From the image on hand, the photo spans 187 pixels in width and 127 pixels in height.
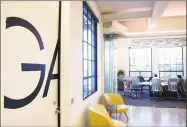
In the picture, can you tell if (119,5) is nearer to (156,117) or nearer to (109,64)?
(109,64)

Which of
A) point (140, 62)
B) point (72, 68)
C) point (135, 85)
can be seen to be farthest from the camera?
point (140, 62)

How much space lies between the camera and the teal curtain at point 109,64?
5.36 m

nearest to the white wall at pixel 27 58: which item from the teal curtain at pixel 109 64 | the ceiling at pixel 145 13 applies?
the ceiling at pixel 145 13

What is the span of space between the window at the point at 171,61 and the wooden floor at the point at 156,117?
208 inches

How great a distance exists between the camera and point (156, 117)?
490cm

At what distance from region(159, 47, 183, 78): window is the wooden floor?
17.4 feet

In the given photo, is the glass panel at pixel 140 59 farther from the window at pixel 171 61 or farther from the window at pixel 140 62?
the window at pixel 171 61

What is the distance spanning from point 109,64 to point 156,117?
2.06 meters

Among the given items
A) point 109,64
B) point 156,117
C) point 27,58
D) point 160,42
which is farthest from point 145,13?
point 160,42

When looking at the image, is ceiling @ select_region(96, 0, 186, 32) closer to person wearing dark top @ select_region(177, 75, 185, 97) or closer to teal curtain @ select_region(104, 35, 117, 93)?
teal curtain @ select_region(104, 35, 117, 93)

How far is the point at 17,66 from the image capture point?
151 cm

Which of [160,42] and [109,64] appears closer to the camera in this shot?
[109,64]

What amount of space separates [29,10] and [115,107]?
328 centimetres

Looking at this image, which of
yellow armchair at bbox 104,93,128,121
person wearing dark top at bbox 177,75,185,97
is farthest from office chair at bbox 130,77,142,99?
yellow armchair at bbox 104,93,128,121
